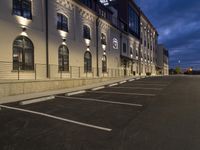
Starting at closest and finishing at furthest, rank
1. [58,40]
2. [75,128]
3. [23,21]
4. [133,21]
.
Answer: [75,128]
[23,21]
[58,40]
[133,21]

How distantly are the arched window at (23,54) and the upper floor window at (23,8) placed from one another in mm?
1772

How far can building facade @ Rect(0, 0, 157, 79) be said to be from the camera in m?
14.9

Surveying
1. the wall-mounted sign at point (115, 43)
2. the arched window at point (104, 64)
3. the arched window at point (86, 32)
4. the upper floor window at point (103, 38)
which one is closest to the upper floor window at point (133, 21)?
the wall-mounted sign at point (115, 43)

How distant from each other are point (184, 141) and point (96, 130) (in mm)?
2322

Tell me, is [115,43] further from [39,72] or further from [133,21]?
[39,72]

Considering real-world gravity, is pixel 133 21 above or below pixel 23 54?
above

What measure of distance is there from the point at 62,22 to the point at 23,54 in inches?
250

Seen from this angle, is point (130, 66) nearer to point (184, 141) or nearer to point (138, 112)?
point (138, 112)

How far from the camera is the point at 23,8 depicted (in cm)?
1605

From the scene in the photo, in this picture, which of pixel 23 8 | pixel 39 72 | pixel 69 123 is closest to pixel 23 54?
pixel 39 72

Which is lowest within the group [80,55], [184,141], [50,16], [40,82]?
[184,141]

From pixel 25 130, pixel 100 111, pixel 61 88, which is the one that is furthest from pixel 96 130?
pixel 61 88

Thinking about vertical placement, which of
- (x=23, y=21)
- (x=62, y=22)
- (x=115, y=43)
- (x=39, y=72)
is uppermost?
(x=62, y=22)

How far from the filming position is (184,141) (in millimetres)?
5008
